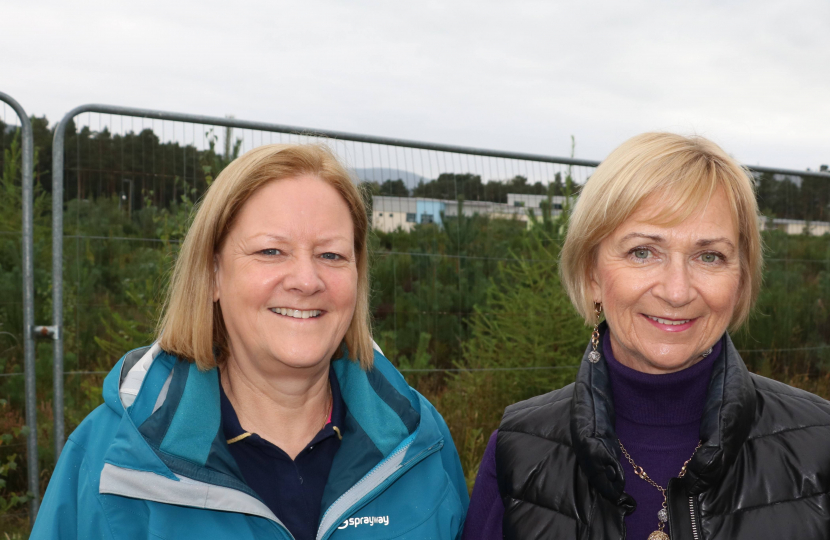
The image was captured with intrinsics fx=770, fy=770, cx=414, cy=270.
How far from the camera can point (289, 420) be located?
2398 mm

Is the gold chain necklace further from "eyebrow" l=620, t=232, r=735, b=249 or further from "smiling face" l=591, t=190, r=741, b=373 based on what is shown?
"eyebrow" l=620, t=232, r=735, b=249

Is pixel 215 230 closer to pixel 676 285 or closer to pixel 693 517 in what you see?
pixel 676 285

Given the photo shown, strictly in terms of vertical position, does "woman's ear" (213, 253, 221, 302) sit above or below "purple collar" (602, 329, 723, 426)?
above

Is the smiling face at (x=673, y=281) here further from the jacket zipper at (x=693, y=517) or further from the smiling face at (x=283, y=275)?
the smiling face at (x=283, y=275)

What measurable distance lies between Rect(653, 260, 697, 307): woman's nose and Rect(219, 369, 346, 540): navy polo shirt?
1.09m

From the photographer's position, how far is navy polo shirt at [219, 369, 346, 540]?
7.19 feet

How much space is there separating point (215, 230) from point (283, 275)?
26 cm

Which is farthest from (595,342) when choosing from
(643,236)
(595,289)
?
(643,236)

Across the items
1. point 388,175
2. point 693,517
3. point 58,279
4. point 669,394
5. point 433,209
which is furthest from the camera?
point 433,209

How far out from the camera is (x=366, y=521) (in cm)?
222

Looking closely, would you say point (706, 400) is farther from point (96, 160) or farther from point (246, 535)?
point (96, 160)

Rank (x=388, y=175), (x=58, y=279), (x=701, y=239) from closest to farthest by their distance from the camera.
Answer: (x=701, y=239)
(x=58, y=279)
(x=388, y=175)

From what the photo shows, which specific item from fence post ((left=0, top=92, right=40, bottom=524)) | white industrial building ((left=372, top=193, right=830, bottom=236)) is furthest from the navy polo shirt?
white industrial building ((left=372, top=193, right=830, bottom=236))

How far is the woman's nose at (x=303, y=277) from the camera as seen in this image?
225 centimetres
